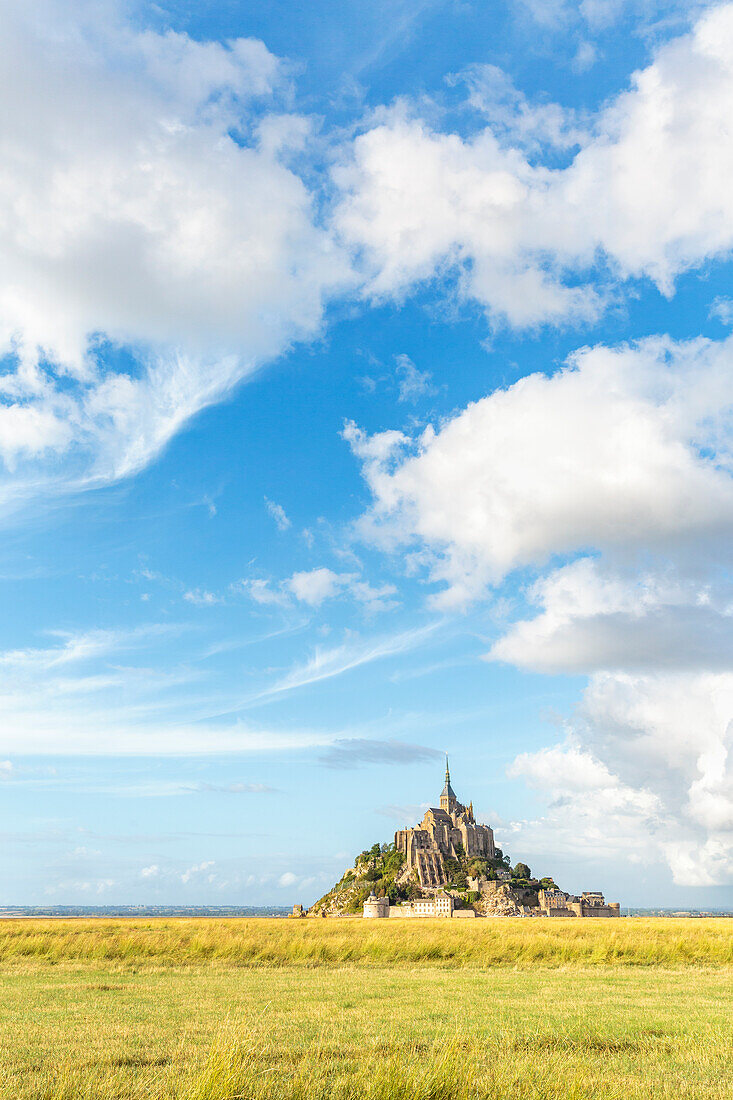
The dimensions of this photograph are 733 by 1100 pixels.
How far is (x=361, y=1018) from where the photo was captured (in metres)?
13.6

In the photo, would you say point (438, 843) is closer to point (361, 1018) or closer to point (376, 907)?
point (376, 907)

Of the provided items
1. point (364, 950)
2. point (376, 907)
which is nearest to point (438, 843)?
point (376, 907)

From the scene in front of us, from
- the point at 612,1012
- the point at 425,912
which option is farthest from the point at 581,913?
the point at 612,1012

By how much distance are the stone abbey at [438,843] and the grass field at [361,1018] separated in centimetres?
15242

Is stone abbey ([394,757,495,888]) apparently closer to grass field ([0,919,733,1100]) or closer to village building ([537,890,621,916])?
village building ([537,890,621,916])

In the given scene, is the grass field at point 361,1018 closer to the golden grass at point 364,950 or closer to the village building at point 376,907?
the golden grass at point 364,950

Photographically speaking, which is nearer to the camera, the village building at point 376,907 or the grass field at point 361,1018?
the grass field at point 361,1018

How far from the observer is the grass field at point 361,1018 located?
8055 millimetres

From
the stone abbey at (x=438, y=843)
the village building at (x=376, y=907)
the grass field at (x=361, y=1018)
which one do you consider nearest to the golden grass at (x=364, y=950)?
the grass field at (x=361, y=1018)

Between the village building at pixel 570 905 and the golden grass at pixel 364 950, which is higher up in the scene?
the golden grass at pixel 364 950

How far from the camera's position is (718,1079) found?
9.20 meters

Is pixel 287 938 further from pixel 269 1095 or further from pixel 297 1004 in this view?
pixel 269 1095

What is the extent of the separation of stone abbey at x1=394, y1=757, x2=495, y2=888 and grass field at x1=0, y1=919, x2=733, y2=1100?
152 m

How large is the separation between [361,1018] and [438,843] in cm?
17908
